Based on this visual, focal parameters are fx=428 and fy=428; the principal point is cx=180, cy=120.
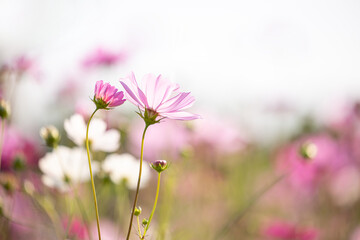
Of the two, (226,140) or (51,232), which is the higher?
(226,140)

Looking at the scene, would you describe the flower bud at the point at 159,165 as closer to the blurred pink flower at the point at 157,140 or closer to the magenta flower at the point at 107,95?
the magenta flower at the point at 107,95

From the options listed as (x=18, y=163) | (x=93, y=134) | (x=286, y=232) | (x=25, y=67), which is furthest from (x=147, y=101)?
(x=286, y=232)

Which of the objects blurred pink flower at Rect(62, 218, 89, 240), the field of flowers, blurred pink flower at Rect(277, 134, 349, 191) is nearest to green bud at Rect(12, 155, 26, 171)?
the field of flowers

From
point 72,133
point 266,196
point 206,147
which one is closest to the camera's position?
point 72,133

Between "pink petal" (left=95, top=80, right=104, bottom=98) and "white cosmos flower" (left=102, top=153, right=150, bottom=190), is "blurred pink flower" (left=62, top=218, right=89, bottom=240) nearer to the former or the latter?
"white cosmos flower" (left=102, top=153, right=150, bottom=190)

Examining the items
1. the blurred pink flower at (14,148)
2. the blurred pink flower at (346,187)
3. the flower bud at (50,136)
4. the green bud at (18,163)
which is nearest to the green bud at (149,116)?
the flower bud at (50,136)

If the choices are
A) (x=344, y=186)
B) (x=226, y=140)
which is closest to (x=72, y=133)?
(x=226, y=140)

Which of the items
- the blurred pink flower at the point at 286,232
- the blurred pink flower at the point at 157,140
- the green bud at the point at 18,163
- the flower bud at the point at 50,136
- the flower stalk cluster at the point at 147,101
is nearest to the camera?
the flower stalk cluster at the point at 147,101

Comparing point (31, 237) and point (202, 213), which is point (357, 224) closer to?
point (202, 213)
